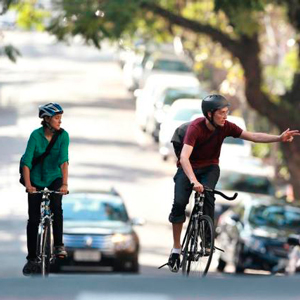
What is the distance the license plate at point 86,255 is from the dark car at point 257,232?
3121 mm

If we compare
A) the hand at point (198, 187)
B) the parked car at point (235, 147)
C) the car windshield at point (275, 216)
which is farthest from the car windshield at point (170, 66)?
the hand at point (198, 187)

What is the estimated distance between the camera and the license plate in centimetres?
1988

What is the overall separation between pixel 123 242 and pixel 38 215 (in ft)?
33.0

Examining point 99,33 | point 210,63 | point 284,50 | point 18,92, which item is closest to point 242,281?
point 99,33

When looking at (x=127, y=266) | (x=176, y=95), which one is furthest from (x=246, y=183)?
(x=176, y=95)

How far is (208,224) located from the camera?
1001cm

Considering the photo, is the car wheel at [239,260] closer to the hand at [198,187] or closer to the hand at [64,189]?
the hand at [64,189]

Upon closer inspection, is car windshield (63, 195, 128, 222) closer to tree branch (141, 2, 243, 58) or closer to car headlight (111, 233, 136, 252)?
car headlight (111, 233, 136, 252)

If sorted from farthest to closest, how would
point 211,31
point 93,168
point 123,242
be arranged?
point 93,168
point 211,31
point 123,242

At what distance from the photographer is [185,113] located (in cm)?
3275

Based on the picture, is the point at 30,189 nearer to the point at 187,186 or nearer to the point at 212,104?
the point at 187,186

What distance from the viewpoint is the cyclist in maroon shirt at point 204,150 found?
9555 mm

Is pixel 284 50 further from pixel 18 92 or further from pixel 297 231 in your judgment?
pixel 297 231

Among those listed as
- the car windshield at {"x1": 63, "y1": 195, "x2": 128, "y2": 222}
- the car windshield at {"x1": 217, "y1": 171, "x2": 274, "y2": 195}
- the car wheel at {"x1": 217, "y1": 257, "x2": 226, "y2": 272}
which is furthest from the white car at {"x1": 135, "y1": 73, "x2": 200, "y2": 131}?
the car windshield at {"x1": 63, "y1": 195, "x2": 128, "y2": 222}
